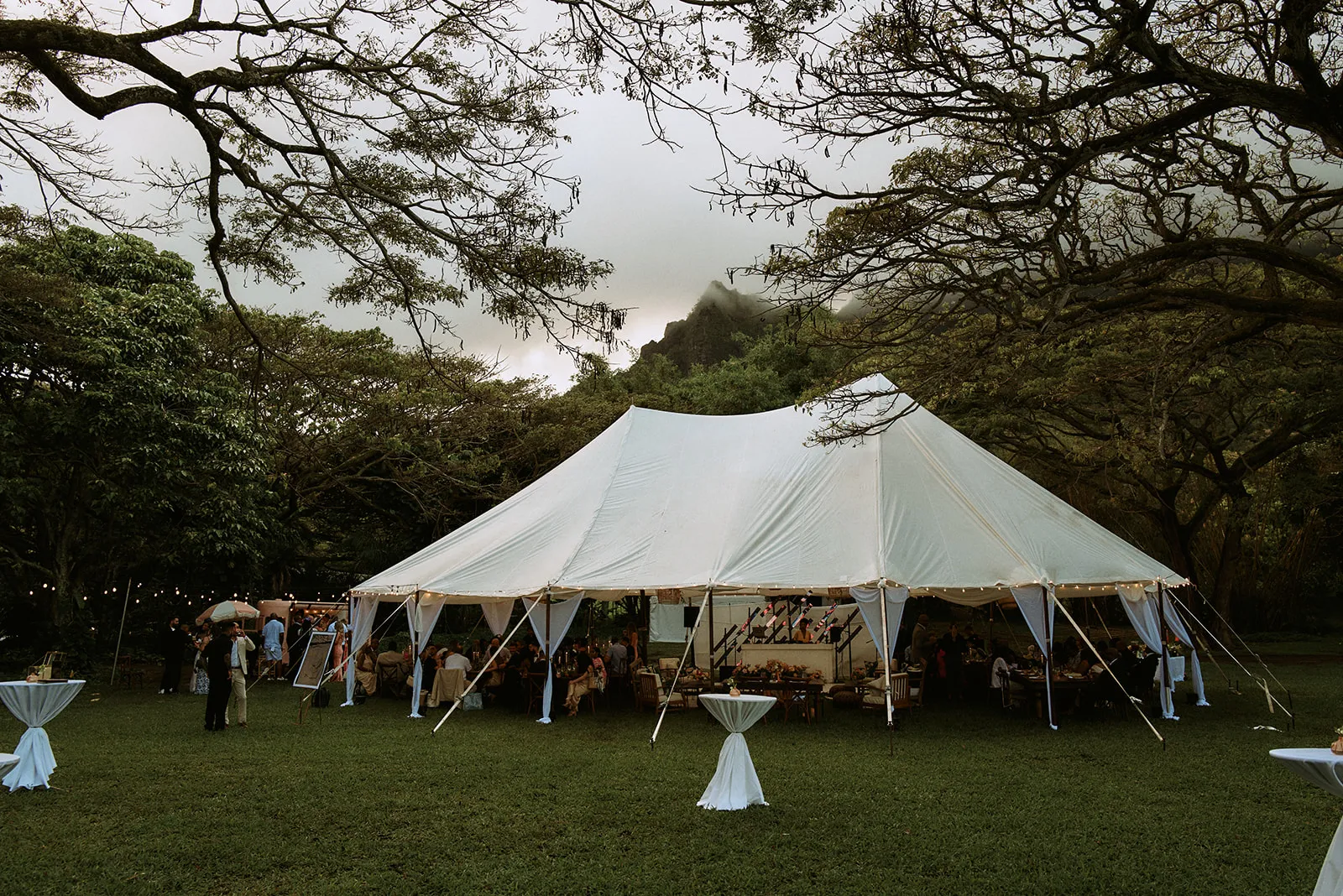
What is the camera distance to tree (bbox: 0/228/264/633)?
12.9 m

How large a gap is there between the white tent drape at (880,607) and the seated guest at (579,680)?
400 centimetres

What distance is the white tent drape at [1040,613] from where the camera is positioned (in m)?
10.4

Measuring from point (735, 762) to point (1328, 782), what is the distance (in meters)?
3.62

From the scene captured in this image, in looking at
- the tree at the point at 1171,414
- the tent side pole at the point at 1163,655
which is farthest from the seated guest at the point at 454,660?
the tent side pole at the point at 1163,655

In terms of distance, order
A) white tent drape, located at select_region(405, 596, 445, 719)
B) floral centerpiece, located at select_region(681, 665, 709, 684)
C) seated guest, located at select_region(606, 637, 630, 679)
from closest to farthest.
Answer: white tent drape, located at select_region(405, 596, 445, 719), floral centerpiece, located at select_region(681, 665, 709, 684), seated guest, located at select_region(606, 637, 630, 679)

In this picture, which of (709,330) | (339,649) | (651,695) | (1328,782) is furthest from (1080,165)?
(709,330)

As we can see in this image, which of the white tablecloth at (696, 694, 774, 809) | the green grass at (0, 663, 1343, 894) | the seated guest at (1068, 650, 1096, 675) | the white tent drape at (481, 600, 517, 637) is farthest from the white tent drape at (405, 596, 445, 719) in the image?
the seated guest at (1068, 650, 1096, 675)

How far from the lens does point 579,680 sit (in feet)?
40.9

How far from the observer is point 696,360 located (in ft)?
136

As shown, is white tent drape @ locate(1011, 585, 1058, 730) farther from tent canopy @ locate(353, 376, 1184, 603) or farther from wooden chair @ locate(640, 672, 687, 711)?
wooden chair @ locate(640, 672, 687, 711)

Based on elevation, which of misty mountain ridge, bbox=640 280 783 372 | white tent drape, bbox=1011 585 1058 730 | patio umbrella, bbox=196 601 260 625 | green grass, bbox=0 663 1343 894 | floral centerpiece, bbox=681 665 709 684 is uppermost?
misty mountain ridge, bbox=640 280 783 372

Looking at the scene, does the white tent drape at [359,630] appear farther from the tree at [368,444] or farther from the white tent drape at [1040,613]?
the white tent drape at [1040,613]

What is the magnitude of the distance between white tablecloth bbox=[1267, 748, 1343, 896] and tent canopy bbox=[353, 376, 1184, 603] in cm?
610

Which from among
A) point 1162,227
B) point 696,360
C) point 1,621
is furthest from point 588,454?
point 696,360
